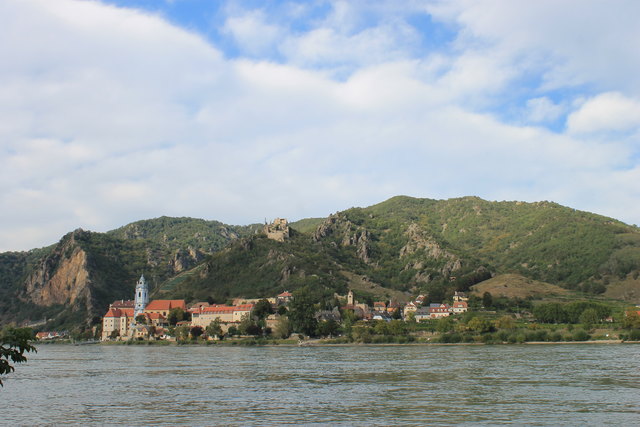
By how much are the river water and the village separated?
71.6m

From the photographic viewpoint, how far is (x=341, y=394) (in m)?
45.6

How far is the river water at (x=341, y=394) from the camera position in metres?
35.9

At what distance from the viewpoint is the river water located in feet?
118

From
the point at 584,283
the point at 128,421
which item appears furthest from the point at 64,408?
the point at 584,283

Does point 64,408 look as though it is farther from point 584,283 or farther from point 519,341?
point 584,283

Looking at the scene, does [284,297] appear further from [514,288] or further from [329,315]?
[514,288]

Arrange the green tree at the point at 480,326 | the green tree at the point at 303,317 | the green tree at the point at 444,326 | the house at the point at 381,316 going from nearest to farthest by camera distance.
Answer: the green tree at the point at 480,326
the green tree at the point at 444,326
the green tree at the point at 303,317
the house at the point at 381,316

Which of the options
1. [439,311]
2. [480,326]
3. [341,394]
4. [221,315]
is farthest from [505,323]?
[341,394]

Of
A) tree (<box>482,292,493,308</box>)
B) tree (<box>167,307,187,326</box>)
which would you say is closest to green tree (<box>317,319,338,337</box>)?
Result: tree (<box>482,292,493,308</box>)

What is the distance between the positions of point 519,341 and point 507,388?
221 ft

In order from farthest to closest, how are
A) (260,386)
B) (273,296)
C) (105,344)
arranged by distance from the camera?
(273,296) → (105,344) → (260,386)

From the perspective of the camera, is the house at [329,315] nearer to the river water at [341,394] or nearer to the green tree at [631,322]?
the green tree at [631,322]

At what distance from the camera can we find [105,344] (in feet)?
534

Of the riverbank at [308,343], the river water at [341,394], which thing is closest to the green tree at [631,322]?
the riverbank at [308,343]
